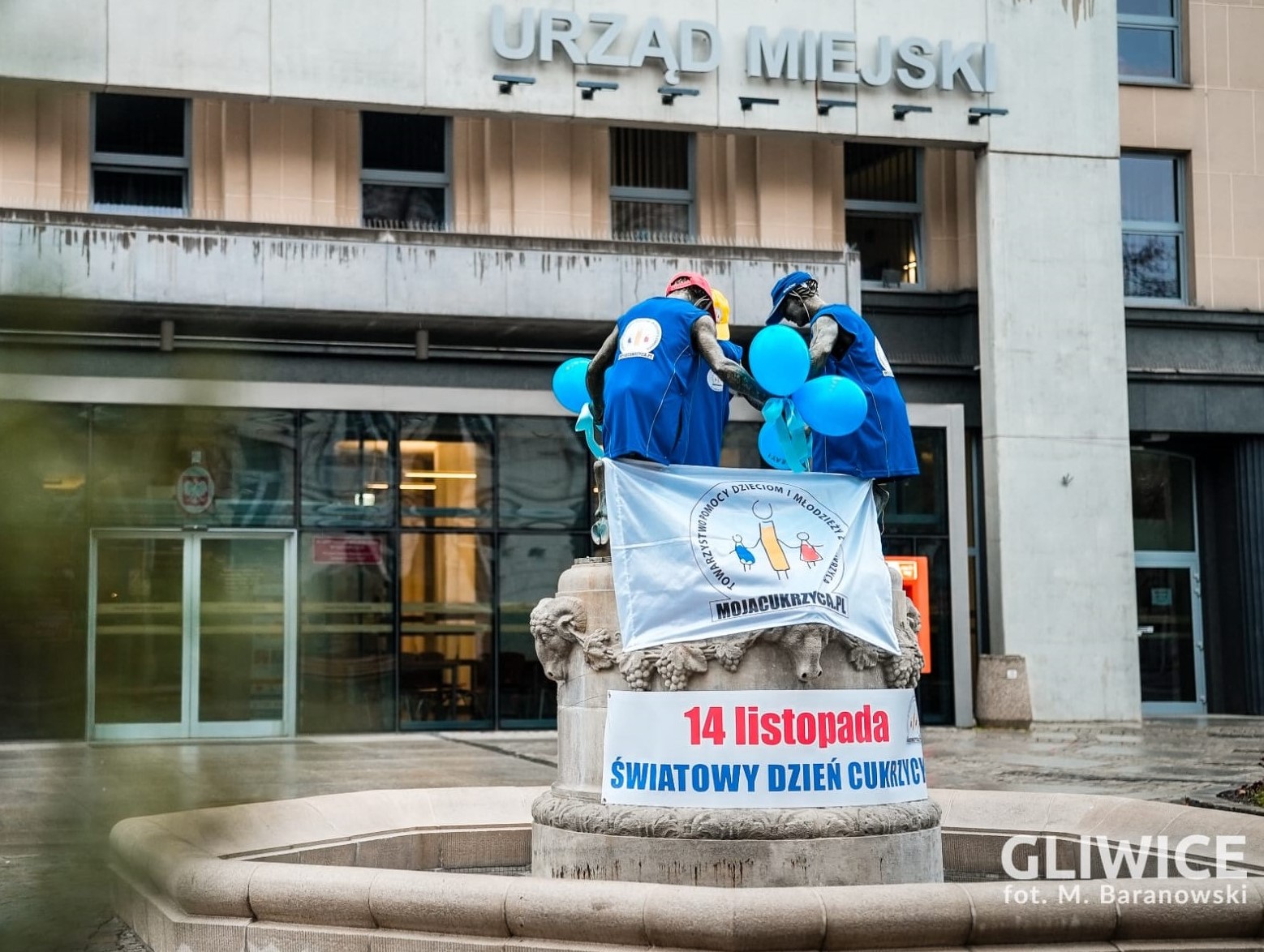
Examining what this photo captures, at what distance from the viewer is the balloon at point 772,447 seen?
8.46 m

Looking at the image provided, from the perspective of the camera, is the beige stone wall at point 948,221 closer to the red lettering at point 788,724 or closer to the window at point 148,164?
the window at point 148,164

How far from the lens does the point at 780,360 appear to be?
7344mm

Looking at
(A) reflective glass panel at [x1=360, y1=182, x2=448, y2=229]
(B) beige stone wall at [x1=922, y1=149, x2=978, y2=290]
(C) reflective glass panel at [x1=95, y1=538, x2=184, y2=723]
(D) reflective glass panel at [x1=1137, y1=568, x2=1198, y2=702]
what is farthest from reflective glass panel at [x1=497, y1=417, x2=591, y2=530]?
(C) reflective glass panel at [x1=95, y1=538, x2=184, y2=723]

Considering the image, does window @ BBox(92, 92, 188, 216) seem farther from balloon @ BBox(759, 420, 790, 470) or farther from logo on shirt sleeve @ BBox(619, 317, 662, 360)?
logo on shirt sleeve @ BBox(619, 317, 662, 360)

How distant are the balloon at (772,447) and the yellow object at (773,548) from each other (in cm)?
82

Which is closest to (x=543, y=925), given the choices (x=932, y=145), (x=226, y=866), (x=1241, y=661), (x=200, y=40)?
(x=226, y=866)

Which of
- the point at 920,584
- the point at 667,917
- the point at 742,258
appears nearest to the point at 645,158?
the point at 742,258

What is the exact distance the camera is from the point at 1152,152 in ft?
79.5

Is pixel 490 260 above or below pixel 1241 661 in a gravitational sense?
above

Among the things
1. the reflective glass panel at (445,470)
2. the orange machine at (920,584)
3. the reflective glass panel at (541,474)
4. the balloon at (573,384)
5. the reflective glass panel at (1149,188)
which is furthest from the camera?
the reflective glass panel at (1149,188)

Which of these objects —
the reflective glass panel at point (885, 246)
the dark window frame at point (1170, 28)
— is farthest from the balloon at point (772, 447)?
the dark window frame at point (1170, 28)

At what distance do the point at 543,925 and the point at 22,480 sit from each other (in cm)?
549

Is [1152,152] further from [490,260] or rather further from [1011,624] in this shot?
[490,260]

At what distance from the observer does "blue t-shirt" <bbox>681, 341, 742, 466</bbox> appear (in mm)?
8000
